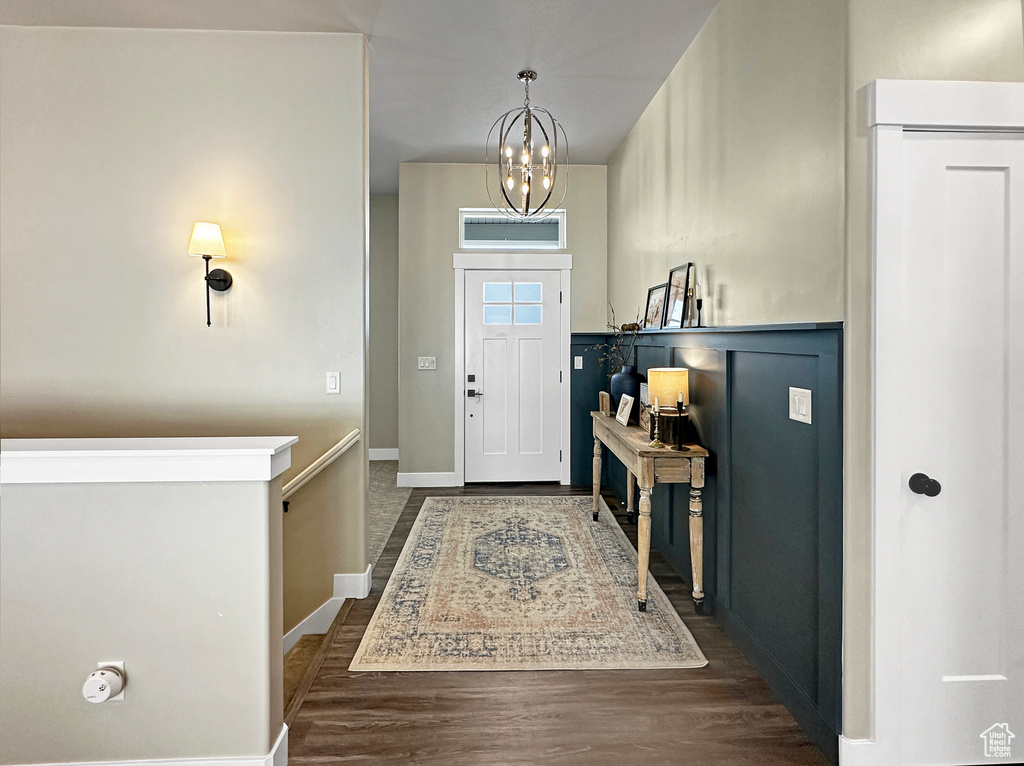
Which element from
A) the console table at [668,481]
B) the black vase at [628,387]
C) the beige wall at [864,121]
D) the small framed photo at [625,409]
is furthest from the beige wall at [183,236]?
the beige wall at [864,121]

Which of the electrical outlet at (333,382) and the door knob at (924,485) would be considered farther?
the electrical outlet at (333,382)

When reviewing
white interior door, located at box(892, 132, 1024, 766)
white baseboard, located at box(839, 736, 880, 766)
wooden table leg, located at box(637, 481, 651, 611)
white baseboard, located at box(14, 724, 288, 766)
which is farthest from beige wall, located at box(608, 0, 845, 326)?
white baseboard, located at box(14, 724, 288, 766)

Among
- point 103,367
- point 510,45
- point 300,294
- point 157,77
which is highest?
point 510,45

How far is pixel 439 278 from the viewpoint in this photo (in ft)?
17.9

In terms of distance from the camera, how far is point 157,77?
2959 millimetres

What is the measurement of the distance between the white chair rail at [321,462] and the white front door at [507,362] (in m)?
2.47

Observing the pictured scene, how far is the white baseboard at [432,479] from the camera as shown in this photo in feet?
18.0

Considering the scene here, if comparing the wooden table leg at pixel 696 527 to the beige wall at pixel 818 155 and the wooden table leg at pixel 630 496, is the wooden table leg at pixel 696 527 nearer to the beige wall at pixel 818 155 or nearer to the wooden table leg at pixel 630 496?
the beige wall at pixel 818 155

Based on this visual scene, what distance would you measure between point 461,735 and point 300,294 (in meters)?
2.16

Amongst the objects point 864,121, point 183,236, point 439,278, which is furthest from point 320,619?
point 439,278

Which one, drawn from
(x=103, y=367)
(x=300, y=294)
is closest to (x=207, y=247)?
(x=300, y=294)

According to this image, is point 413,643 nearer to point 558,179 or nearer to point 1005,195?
point 1005,195

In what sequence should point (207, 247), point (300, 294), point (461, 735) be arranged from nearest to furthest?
point (461, 735), point (207, 247), point (300, 294)

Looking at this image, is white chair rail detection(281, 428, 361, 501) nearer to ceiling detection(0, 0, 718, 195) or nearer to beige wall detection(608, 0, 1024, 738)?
beige wall detection(608, 0, 1024, 738)
